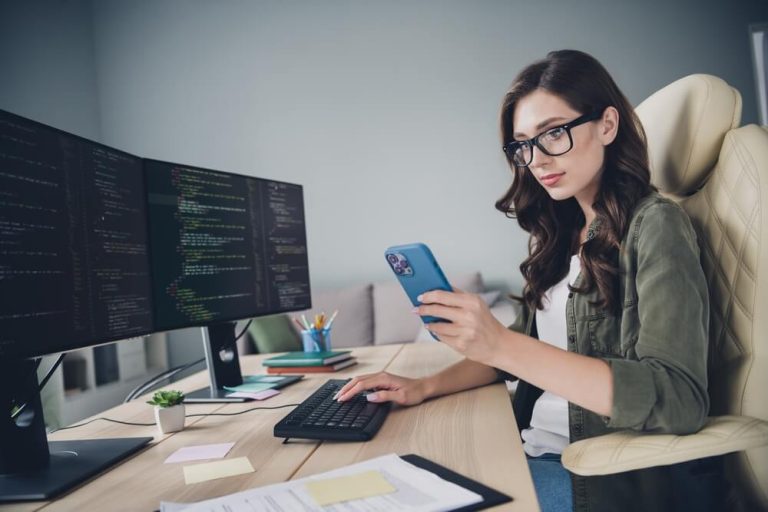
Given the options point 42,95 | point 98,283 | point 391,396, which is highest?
point 42,95

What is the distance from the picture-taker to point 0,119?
0.77 meters

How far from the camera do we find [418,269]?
82cm

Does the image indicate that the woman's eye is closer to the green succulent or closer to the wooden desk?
the wooden desk

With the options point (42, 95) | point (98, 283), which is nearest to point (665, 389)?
point (98, 283)

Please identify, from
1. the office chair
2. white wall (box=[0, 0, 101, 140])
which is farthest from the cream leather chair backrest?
white wall (box=[0, 0, 101, 140])

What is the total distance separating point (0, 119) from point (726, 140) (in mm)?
1148

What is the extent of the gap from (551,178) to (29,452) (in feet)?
3.30

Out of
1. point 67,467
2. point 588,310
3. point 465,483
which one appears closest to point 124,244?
point 67,467

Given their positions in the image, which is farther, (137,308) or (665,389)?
(137,308)

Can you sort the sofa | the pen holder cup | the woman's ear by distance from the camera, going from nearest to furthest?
the woman's ear < the pen holder cup < the sofa

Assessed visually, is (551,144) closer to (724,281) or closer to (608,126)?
(608,126)

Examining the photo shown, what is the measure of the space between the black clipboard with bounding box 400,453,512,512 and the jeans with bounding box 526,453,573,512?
37cm

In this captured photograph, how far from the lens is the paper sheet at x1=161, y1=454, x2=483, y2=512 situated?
0.61 meters

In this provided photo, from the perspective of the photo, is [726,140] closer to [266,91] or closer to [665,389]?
[665,389]
